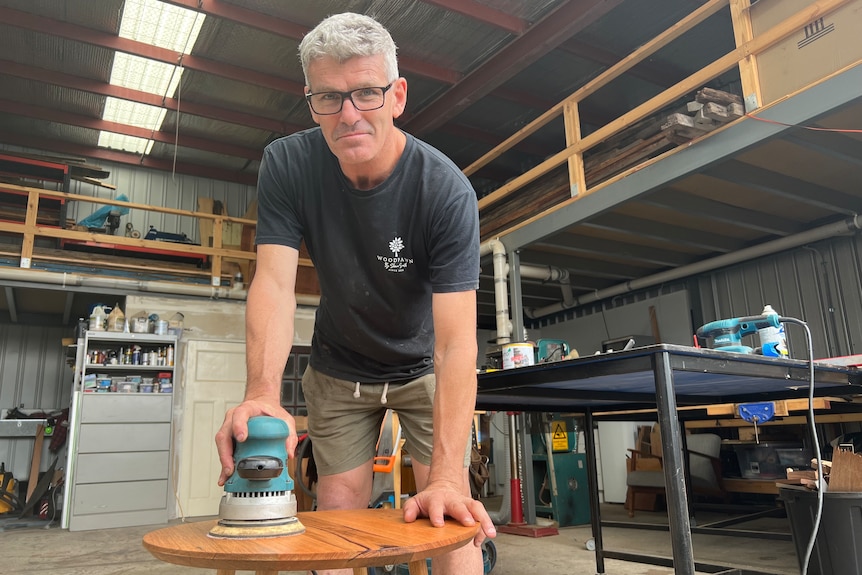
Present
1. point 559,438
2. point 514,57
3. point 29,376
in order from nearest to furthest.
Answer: point 514,57
point 559,438
point 29,376

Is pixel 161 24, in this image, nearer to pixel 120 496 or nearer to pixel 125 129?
pixel 125 129

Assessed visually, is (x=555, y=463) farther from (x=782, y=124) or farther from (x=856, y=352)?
(x=782, y=124)

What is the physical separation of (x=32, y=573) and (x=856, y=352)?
20.9 ft

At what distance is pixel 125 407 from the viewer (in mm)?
5773

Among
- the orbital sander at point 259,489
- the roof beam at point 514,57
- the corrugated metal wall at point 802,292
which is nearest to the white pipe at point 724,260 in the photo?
the corrugated metal wall at point 802,292

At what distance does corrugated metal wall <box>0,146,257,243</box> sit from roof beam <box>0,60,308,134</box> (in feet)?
6.56

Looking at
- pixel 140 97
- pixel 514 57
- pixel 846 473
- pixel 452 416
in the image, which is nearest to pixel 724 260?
pixel 514 57

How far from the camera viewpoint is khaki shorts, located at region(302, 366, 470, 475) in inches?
52.4

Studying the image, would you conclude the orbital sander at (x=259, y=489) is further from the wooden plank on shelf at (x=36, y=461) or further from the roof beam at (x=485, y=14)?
the wooden plank on shelf at (x=36, y=461)

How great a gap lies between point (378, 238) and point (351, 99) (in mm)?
299

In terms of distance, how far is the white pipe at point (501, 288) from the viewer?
4801mm

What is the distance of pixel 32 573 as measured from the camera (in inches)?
134

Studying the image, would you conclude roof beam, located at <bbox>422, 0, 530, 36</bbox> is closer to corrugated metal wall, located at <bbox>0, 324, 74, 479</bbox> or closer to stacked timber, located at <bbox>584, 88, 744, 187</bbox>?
stacked timber, located at <bbox>584, 88, 744, 187</bbox>

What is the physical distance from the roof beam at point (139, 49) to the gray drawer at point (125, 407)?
128 inches
